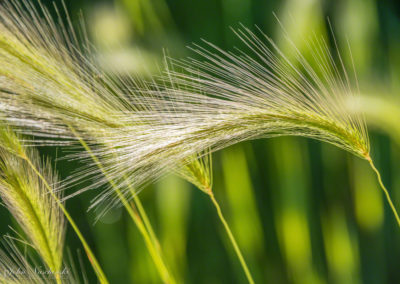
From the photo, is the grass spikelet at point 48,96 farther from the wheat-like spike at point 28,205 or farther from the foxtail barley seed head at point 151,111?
the wheat-like spike at point 28,205

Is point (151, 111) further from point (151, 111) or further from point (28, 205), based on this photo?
point (28, 205)

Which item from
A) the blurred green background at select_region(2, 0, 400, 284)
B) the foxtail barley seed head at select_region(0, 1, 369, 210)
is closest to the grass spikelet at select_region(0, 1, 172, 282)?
the foxtail barley seed head at select_region(0, 1, 369, 210)

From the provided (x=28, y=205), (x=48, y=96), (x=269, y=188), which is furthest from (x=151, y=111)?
(x=269, y=188)

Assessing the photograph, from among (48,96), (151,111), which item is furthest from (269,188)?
(48,96)

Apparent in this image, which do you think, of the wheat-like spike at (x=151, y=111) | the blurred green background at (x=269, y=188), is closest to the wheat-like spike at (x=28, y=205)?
the wheat-like spike at (x=151, y=111)

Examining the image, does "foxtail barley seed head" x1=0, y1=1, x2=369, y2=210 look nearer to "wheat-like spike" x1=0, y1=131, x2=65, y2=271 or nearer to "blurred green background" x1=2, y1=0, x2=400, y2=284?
"wheat-like spike" x1=0, y1=131, x2=65, y2=271

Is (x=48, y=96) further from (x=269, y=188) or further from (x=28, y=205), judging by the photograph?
(x=269, y=188)

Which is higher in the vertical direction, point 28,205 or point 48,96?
point 48,96

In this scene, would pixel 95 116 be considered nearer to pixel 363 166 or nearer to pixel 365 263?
pixel 363 166

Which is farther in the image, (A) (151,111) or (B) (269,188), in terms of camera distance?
(B) (269,188)
